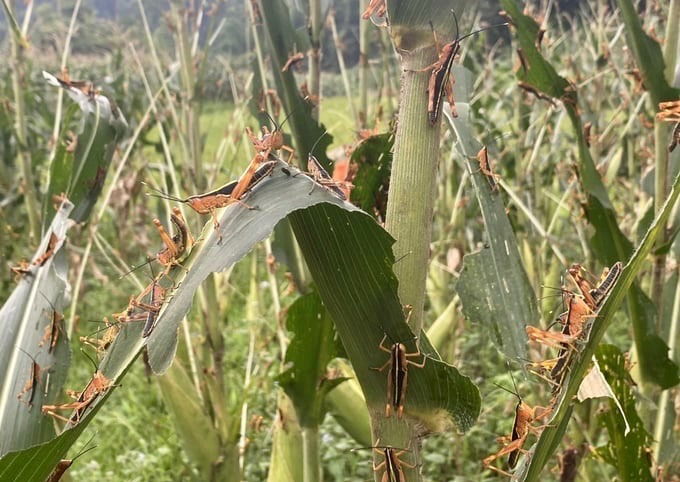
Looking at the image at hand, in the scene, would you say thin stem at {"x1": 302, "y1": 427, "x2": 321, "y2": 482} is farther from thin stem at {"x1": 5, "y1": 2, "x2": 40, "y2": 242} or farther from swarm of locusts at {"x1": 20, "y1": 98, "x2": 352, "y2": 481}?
thin stem at {"x1": 5, "y1": 2, "x2": 40, "y2": 242}

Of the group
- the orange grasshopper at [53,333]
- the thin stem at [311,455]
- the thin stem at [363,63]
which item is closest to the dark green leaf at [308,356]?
the thin stem at [311,455]

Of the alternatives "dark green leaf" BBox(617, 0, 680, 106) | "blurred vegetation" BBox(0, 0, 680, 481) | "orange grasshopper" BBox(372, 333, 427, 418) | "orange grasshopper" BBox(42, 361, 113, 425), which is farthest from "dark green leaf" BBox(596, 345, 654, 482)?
"orange grasshopper" BBox(42, 361, 113, 425)

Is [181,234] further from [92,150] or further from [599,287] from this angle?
[92,150]

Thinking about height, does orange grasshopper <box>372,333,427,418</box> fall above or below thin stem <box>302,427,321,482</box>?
above

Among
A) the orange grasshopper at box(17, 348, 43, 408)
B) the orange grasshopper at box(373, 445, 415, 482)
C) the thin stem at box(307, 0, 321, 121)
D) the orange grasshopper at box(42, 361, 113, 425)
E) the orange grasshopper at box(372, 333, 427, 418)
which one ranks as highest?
the thin stem at box(307, 0, 321, 121)


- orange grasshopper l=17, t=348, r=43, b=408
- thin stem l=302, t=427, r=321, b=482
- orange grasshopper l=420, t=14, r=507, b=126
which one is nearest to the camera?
orange grasshopper l=420, t=14, r=507, b=126

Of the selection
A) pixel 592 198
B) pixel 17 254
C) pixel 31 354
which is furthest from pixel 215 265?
pixel 17 254

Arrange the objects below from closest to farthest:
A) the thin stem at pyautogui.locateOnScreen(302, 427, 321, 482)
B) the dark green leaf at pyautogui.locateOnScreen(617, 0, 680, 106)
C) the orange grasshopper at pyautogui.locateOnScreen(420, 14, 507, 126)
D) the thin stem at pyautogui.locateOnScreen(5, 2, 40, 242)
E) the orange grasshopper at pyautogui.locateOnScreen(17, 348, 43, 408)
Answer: the orange grasshopper at pyautogui.locateOnScreen(420, 14, 507, 126), the orange grasshopper at pyautogui.locateOnScreen(17, 348, 43, 408), the dark green leaf at pyautogui.locateOnScreen(617, 0, 680, 106), the thin stem at pyautogui.locateOnScreen(302, 427, 321, 482), the thin stem at pyautogui.locateOnScreen(5, 2, 40, 242)

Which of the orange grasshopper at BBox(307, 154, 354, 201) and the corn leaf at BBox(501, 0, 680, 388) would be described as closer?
the orange grasshopper at BBox(307, 154, 354, 201)

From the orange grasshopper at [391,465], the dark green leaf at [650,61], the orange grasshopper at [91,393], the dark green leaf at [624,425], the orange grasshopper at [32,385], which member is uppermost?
the dark green leaf at [650,61]

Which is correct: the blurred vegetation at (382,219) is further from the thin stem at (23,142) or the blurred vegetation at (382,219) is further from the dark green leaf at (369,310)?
the dark green leaf at (369,310)
